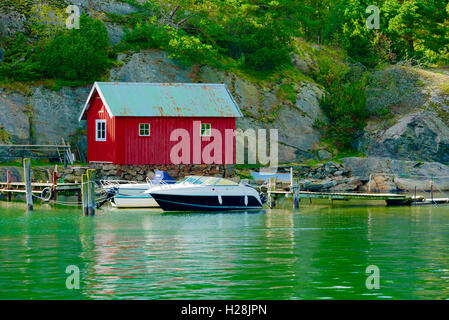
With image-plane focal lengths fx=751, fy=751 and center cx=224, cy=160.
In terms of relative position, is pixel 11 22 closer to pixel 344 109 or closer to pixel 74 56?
pixel 74 56

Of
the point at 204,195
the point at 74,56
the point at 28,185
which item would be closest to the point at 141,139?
the point at 74,56

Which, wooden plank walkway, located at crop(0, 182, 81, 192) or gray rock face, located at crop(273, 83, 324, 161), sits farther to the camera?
gray rock face, located at crop(273, 83, 324, 161)

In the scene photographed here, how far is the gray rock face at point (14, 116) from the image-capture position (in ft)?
166

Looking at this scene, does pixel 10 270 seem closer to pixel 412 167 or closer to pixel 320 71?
pixel 412 167

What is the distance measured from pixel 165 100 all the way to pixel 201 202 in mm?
12303

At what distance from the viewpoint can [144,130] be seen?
155ft

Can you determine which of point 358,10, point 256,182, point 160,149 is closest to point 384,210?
point 256,182

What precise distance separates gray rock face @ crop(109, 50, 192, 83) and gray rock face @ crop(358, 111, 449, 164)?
49.8 ft

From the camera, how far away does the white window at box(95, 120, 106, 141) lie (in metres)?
47.9

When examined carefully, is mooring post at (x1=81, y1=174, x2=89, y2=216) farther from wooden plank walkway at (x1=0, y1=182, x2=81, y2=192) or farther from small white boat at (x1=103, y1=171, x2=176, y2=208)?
small white boat at (x1=103, y1=171, x2=176, y2=208)

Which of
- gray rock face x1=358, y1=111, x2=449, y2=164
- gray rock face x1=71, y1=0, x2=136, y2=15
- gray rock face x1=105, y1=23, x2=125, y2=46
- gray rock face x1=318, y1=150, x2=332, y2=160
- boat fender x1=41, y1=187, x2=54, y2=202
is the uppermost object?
gray rock face x1=71, y1=0, x2=136, y2=15

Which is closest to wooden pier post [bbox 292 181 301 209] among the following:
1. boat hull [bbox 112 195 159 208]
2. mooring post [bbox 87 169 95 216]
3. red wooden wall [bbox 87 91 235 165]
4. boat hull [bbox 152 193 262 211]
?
boat hull [bbox 152 193 262 211]

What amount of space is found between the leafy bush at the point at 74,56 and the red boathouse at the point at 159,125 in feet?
20.4
